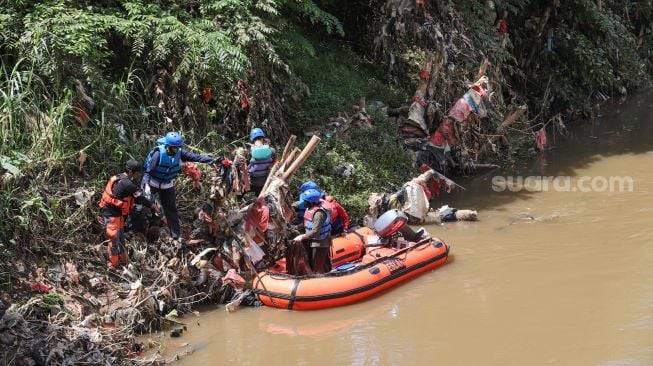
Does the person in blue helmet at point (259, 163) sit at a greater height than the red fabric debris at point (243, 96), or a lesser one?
lesser

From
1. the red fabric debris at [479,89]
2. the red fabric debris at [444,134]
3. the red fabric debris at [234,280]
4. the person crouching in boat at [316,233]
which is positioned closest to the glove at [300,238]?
the person crouching in boat at [316,233]

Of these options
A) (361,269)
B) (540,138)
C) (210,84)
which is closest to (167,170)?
(210,84)

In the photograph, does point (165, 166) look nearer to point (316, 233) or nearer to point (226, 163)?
point (226, 163)

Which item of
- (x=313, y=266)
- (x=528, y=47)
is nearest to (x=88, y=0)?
(x=313, y=266)

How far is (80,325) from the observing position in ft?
23.7

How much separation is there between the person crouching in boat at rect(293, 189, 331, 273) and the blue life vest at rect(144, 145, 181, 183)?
1586mm

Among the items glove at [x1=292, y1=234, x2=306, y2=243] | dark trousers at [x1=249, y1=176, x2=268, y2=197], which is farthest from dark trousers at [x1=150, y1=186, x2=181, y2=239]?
glove at [x1=292, y1=234, x2=306, y2=243]

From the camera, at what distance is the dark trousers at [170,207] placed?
840 cm

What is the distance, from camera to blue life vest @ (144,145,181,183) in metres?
8.26

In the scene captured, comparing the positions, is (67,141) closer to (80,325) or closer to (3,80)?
(3,80)

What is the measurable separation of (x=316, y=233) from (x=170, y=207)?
1.81 m

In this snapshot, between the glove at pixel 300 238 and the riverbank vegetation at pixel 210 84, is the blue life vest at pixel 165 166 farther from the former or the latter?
the glove at pixel 300 238

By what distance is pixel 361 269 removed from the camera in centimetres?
866

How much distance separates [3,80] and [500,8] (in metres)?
10.3
